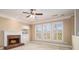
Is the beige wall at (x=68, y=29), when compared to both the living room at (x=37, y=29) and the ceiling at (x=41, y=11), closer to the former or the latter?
the living room at (x=37, y=29)

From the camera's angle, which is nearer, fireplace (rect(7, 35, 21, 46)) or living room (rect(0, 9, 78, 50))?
living room (rect(0, 9, 78, 50))

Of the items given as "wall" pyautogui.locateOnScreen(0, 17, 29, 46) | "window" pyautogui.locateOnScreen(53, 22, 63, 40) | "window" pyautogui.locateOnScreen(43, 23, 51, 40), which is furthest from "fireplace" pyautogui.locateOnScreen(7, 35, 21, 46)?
"window" pyautogui.locateOnScreen(53, 22, 63, 40)

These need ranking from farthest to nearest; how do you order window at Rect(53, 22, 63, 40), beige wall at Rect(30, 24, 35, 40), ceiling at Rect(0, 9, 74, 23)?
1. beige wall at Rect(30, 24, 35, 40)
2. window at Rect(53, 22, 63, 40)
3. ceiling at Rect(0, 9, 74, 23)

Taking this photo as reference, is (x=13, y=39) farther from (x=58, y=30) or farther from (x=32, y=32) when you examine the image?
(x=58, y=30)

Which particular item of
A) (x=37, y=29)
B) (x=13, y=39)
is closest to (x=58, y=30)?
(x=37, y=29)

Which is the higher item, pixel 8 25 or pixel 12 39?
pixel 8 25

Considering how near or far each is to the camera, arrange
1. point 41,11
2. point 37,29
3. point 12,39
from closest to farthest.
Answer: point 41,11 < point 12,39 < point 37,29

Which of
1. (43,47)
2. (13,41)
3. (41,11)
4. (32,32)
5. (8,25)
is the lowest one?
(43,47)

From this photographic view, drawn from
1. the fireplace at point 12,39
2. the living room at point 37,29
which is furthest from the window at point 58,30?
the fireplace at point 12,39

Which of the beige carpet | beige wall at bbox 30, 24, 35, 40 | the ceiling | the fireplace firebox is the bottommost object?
the beige carpet

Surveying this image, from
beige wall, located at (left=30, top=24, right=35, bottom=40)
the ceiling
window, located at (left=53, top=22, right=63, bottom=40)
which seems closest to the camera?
the ceiling

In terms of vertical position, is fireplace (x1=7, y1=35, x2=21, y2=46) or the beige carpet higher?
fireplace (x1=7, y1=35, x2=21, y2=46)

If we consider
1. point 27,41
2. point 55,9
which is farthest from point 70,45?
point 27,41

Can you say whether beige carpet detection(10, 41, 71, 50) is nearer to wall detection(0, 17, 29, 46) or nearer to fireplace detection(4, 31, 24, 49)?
fireplace detection(4, 31, 24, 49)
